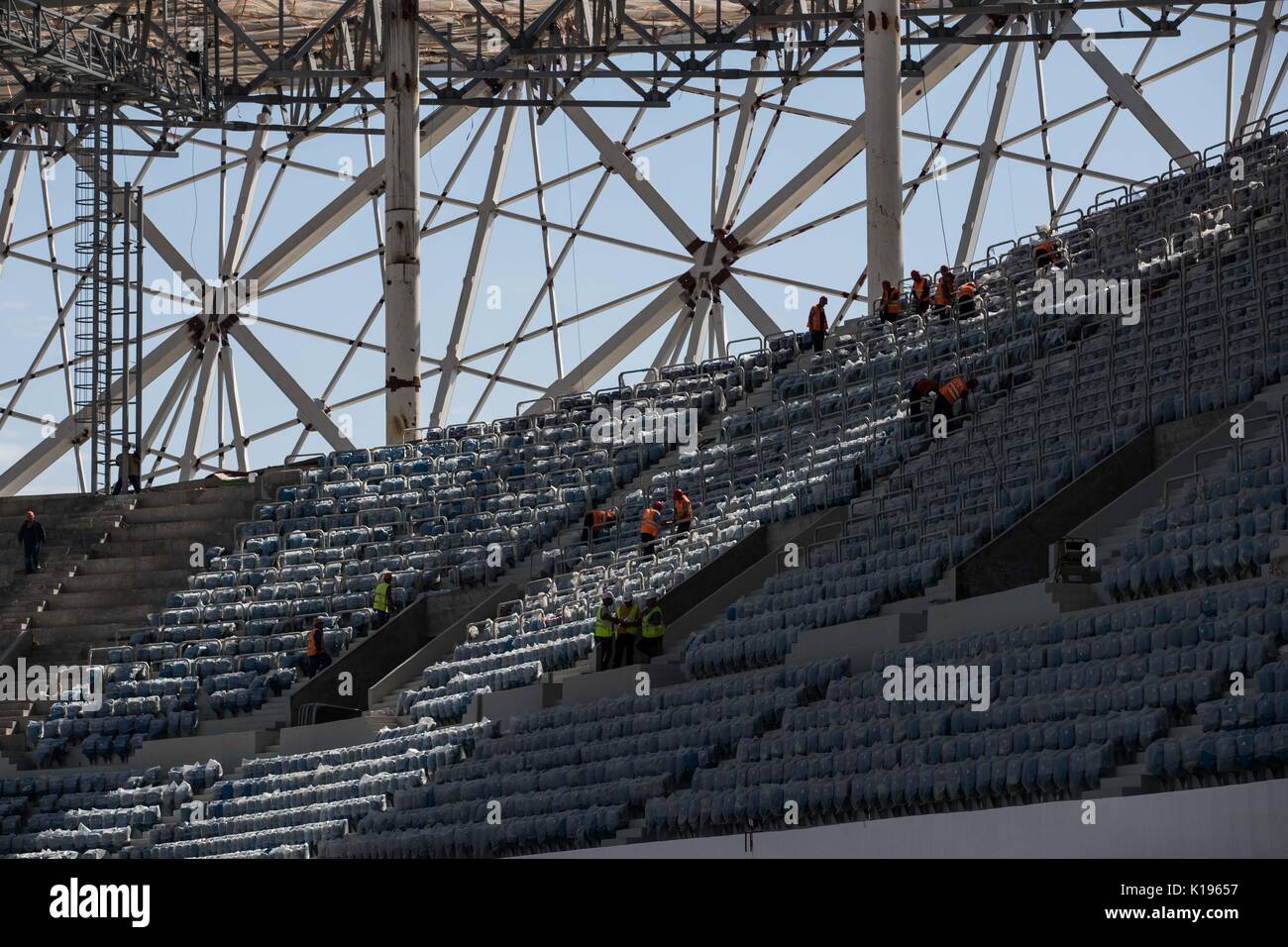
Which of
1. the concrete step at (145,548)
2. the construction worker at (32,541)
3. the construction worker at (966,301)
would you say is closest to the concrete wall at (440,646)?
the concrete step at (145,548)

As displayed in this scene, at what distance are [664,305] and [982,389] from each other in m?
16.9

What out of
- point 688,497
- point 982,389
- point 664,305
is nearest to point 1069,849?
point 982,389

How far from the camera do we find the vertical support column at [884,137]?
31.9 m

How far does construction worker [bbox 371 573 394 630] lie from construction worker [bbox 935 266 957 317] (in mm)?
7868

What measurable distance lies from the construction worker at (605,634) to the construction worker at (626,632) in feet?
0.23

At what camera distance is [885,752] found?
55.2 feet

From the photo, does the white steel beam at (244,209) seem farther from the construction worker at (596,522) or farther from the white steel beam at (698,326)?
the construction worker at (596,522)

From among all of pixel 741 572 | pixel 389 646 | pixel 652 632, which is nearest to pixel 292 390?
pixel 389 646

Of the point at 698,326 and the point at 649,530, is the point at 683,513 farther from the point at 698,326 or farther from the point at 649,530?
the point at 698,326

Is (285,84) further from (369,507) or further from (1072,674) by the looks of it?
(1072,674)

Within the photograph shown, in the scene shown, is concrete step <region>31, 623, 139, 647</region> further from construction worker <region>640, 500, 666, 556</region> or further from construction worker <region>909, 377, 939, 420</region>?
construction worker <region>909, 377, 939, 420</region>

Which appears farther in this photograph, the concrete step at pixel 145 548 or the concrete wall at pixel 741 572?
the concrete step at pixel 145 548

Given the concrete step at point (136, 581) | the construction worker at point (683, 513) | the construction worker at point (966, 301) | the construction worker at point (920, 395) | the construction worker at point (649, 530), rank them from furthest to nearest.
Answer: the concrete step at point (136, 581) → the construction worker at point (966, 301) → the construction worker at point (649, 530) → the construction worker at point (683, 513) → the construction worker at point (920, 395)

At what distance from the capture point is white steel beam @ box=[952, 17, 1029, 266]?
38.2m
